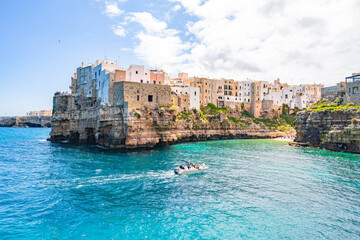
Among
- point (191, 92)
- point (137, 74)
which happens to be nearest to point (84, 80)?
point (137, 74)

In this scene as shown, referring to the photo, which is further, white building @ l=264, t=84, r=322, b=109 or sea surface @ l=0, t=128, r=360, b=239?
white building @ l=264, t=84, r=322, b=109

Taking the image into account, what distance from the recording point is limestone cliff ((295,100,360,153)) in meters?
48.8

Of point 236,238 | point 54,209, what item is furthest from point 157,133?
point 236,238

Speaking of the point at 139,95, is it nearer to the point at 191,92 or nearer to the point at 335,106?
the point at 191,92

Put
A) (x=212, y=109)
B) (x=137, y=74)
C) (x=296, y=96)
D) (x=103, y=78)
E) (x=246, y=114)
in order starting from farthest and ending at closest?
(x=296, y=96)
(x=246, y=114)
(x=212, y=109)
(x=137, y=74)
(x=103, y=78)

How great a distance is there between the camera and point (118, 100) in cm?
5234

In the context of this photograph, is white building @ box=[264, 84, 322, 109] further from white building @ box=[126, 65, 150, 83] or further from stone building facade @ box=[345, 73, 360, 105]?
white building @ box=[126, 65, 150, 83]

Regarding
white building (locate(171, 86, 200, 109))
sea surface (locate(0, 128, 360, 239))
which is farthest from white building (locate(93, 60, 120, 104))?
sea surface (locate(0, 128, 360, 239))

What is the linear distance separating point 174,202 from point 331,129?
48.6 meters

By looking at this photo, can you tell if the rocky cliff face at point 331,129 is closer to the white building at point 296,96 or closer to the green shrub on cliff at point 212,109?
the green shrub on cliff at point 212,109

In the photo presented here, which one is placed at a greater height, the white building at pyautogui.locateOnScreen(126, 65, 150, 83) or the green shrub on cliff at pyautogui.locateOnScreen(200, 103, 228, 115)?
the white building at pyautogui.locateOnScreen(126, 65, 150, 83)

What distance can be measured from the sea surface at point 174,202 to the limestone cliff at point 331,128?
17585mm

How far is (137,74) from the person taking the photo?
5853cm

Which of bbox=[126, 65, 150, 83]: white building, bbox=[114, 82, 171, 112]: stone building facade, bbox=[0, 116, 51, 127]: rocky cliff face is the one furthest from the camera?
bbox=[0, 116, 51, 127]: rocky cliff face
